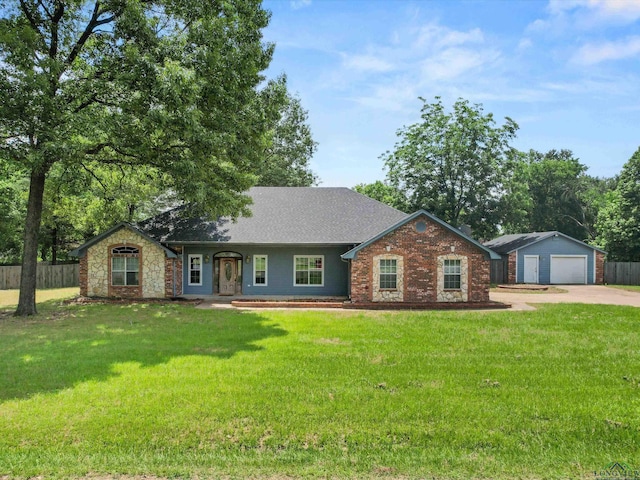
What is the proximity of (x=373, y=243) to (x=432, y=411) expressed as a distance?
11.7 m

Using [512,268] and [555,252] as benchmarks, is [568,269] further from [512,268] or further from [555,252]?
[512,268]

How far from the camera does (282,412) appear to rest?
5500 millimetres

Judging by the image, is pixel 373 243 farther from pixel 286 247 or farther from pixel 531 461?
pixel 531 461

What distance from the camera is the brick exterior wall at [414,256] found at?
17062 millimetres

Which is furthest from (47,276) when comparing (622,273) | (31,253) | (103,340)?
(622,273)

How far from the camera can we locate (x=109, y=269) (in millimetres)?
19203

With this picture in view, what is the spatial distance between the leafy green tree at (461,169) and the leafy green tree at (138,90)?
19.0 metres

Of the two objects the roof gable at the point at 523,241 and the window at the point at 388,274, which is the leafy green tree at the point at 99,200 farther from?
the roof gable at the point at 523,241

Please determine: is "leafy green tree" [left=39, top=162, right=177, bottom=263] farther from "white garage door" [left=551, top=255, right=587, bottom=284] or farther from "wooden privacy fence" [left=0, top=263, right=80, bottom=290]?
"white garage door" [left=551, top=255, right=587, bottom=284]

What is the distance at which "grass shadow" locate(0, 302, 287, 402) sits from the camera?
282 inches

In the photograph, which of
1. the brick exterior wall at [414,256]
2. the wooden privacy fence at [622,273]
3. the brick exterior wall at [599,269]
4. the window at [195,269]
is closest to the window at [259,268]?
the window at [195,269]

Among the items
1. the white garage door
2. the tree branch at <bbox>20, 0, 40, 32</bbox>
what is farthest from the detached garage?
the tree branch at <bbox>20, 0, 40, 32</bbox>

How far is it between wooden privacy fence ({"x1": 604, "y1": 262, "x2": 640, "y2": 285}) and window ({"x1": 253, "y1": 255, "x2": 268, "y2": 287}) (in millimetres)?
25230

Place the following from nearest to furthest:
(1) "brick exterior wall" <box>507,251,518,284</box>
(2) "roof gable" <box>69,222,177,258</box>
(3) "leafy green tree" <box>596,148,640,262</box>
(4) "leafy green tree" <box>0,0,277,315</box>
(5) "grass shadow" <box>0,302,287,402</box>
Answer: (5) "grass shadow" <box>0,302,287,402</box>, (4) "leafy green tree" <box>0,0,277,315</box>, (2) "roof gable" <box>69,222,177,258</box>, (1) "brick exterior wall" <box>507,251,518,284</box>, (3) "leafy green tree" <box>596,148,640,262</box>
